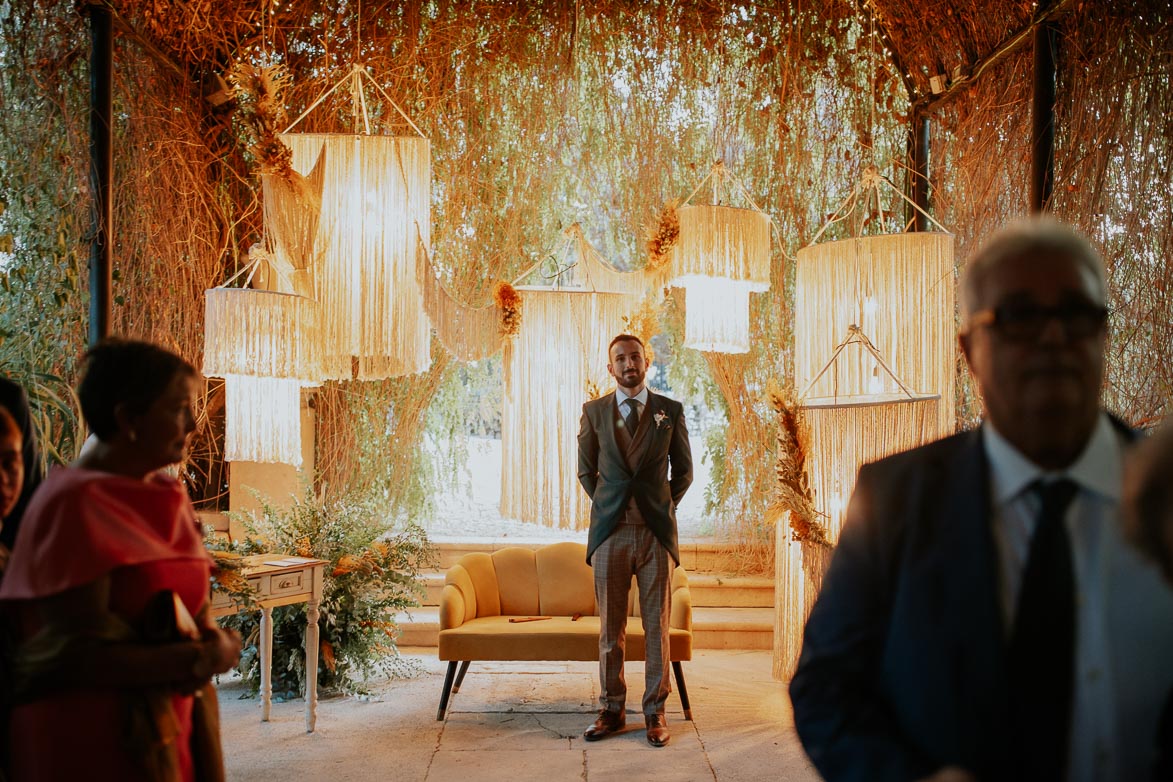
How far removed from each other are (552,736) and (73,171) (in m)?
2.95

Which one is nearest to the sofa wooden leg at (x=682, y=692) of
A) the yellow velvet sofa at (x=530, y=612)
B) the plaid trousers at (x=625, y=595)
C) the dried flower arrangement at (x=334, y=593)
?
the yellow velvet sofa at (x=530, y=612)

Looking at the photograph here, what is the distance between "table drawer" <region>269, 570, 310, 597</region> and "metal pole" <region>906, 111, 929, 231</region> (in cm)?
363

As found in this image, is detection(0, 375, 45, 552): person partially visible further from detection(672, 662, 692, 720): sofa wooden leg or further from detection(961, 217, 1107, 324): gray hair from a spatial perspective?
detection(672, 662, 692, 720): sofa wooden leg

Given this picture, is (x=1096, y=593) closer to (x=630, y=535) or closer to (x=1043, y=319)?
(x=1043, y=319)

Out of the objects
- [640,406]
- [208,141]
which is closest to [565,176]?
[208,141]

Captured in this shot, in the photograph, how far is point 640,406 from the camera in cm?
478

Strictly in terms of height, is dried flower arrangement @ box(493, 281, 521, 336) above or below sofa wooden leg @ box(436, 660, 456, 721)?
above

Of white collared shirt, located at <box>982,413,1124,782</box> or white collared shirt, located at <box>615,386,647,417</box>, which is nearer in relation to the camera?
white collared shirt, located at <box>982,413,1124,782</box>

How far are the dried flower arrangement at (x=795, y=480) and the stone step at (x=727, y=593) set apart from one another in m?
2.58

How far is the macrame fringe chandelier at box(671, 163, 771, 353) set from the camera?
487 cm

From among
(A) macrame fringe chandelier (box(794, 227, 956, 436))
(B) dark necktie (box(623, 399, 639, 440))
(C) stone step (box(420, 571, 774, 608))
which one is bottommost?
(C) stone step (box(420, 571, 774, 608))

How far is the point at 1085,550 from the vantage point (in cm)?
101

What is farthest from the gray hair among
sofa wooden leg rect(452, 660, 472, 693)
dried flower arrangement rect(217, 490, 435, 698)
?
dried flower arrangement rect(217, 490, 435, 698)

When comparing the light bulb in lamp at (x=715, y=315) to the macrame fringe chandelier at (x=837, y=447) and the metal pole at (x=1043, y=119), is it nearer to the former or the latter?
the macrame fringe chandelier at (x=837, y=447)
